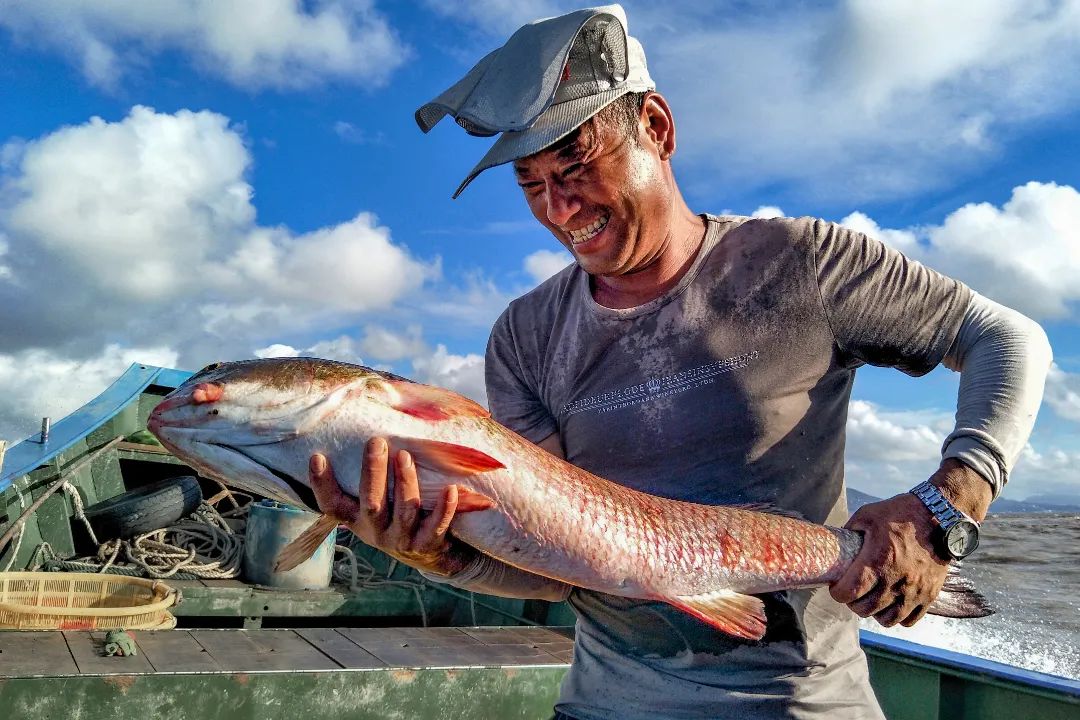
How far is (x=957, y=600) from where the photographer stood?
2633 millimetres

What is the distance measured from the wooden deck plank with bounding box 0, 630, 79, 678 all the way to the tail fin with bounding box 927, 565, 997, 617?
359 centimetres

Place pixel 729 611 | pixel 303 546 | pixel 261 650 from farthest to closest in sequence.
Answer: pixel 261 650 < pixel 303 546 < pixel 729 611

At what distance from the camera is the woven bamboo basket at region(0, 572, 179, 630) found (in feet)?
15.3

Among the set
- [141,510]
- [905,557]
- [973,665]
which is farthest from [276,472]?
[141,510]

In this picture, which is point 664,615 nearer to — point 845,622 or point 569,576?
point 569,576

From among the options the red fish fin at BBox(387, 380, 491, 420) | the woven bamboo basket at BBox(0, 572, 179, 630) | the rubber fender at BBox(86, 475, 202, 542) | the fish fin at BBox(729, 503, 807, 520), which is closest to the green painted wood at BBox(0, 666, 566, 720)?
the woven bamboo basket at BBox(0, 572, 179, 630)

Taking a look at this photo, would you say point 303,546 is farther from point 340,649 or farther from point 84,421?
point 84,421

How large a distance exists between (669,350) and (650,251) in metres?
0.34

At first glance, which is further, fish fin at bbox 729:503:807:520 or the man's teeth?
the man's teeth

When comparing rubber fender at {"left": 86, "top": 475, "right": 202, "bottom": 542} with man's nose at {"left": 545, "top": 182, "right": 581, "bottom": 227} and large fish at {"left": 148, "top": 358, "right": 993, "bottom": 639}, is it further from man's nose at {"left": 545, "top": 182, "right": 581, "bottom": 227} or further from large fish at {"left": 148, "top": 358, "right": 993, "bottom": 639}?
man's nose at {"left": 545, "top": 182, "right": 581, "bottom": 227}

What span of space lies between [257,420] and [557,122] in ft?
4.14

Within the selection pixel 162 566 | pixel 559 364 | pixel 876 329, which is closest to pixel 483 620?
pixel 162 566

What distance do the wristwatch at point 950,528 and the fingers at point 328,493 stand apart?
5.29ft

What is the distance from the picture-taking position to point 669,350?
2.67 metres
